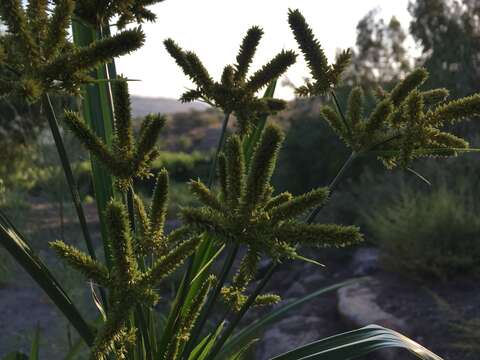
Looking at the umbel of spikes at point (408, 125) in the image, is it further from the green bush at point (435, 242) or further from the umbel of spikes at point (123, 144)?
the green bush at point (435, 242)

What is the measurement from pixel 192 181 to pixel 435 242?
12.5ft

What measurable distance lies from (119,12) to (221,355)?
1.88 feet

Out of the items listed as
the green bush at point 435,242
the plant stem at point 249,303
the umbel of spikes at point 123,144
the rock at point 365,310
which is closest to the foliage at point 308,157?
the green bush at point 435,242

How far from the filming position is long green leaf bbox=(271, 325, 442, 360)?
2.50 ft

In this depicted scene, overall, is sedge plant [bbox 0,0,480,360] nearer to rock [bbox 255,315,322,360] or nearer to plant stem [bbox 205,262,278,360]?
plant stem [bbox 205,262,278,360]

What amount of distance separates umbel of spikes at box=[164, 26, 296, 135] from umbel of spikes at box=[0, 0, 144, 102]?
246mm

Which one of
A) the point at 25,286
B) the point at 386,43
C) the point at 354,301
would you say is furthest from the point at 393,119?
the point at 386,43

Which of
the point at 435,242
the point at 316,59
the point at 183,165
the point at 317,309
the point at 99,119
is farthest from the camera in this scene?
the point at 183,165

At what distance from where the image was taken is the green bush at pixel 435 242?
3.97 metres

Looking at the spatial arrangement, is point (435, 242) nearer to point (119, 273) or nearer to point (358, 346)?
point (358, 346)

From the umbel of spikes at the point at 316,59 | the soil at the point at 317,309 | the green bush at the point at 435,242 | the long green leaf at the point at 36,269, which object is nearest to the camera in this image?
the long green leaf at the point at 36,269

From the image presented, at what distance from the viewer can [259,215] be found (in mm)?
644

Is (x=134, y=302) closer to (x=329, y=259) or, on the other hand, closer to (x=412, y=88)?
(x=412, y=88)

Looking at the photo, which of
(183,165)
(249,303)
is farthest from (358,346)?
(183,165)
